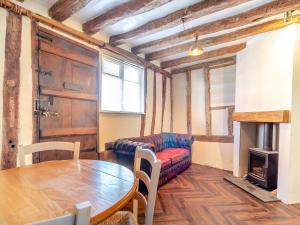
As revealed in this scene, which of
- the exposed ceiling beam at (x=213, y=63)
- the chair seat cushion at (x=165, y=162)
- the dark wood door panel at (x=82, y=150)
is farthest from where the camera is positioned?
the exposed ceiling beam at (x=213, y=63)

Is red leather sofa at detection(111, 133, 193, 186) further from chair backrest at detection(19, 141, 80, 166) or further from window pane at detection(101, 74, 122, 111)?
chair backrest at detection(19, 141, 80, 166)

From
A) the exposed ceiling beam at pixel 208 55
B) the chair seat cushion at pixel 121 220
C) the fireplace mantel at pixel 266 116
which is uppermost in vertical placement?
the exposed ceiling beam at pixel 208 55

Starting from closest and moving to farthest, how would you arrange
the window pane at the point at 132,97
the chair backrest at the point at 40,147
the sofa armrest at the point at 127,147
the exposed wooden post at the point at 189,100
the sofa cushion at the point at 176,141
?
the chair backrest at the point at 40,147 → the sofa armrest at the point at 127,147 → the window pane at the point at 132,97 → the sofa cushion at the point at 176,141 → the exposed wooden post at the point at 189,100

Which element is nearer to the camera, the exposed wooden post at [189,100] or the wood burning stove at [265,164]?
the wood burning stove at [265,164]

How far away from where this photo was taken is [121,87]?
377 cm

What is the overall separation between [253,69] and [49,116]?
130 inches

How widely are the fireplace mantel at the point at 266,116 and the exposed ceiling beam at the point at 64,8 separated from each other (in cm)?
288

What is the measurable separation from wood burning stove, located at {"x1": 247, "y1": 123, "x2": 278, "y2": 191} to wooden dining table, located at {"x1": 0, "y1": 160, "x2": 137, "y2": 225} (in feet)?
8.30

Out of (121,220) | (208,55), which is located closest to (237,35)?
(208,55)

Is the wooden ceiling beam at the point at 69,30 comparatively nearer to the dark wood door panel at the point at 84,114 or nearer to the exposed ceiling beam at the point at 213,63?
the dark wood door panel at the point at 84,114

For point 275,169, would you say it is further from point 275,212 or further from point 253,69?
point 253,69

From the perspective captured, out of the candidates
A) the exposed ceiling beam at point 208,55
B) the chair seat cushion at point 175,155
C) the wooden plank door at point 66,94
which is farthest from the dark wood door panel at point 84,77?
the exposed ceiling beam at point 208,55

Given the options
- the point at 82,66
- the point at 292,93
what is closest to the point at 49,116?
the point at 82,66

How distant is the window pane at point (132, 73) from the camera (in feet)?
12.8
